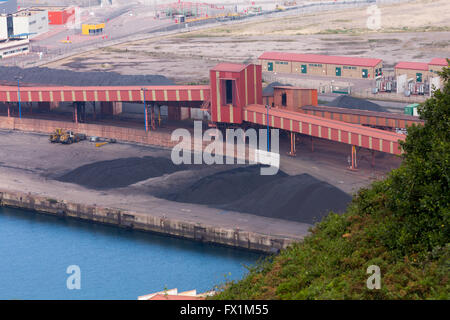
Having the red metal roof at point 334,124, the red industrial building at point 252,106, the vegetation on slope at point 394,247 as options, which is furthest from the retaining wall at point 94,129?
the vegetation on slope at point 394,247

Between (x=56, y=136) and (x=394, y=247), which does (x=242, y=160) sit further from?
(x=394, y=247)

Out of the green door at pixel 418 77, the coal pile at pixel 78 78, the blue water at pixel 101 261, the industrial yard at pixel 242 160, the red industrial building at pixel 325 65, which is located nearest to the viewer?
the industrial yard at pixel 242 160

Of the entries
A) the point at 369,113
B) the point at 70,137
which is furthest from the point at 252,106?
the point at 70,137

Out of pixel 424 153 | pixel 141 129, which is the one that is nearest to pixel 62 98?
pixel 141 129

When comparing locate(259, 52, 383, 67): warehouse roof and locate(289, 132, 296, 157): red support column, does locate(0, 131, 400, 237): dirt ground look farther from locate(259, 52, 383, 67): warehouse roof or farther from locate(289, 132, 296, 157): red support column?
locate(259, 52, 383, 67): warehouse roof

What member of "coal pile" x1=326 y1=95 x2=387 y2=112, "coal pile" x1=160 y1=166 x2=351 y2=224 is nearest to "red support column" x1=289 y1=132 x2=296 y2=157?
"coal pile" x1=160 y1=166 x2=351 y2=224

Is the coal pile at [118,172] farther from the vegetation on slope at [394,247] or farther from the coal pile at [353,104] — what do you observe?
the vegetation on slope at [394,247]

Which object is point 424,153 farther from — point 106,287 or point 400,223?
point 106,287
